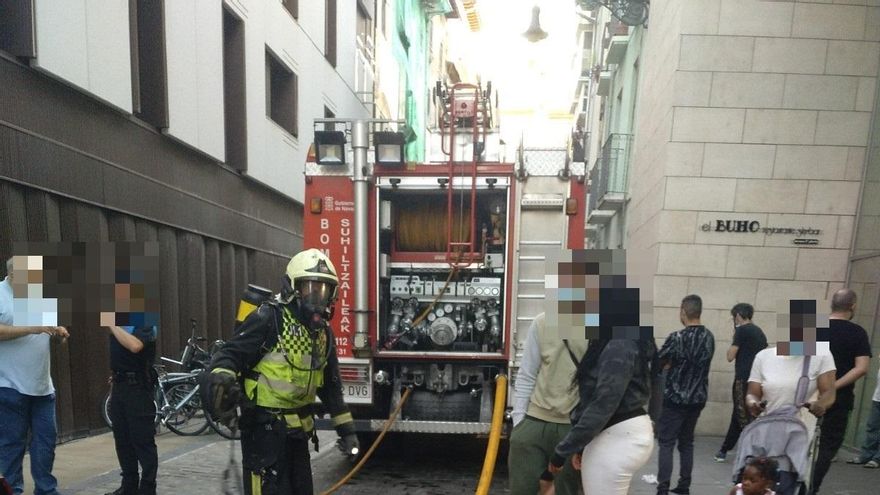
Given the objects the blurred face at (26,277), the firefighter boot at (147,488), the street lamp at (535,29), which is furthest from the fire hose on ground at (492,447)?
the street lamp at (535,29)

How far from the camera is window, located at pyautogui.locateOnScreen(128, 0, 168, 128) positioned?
7.93 meters

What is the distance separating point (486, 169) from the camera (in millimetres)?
5570

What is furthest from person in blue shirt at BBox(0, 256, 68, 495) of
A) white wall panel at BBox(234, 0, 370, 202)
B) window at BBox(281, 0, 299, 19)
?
window at BBox(281, 0, 299, 19)

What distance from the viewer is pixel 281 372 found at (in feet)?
10.2

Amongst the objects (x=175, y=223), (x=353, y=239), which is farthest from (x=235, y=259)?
(x=353, y=239)

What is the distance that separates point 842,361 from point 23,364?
→ 5.90 metres

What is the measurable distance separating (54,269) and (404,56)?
70.7 ft

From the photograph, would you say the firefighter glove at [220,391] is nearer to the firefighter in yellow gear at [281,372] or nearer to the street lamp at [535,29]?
the firefighter in yellow gear at [281,372]

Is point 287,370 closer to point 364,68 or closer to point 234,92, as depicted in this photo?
point 234,92

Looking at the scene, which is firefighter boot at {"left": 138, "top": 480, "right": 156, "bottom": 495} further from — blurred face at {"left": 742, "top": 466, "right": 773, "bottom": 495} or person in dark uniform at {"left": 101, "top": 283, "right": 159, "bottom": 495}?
blurred face at {"left": 742, "top": 466, "right": 773, "bottom": 495}

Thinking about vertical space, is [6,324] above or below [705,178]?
below

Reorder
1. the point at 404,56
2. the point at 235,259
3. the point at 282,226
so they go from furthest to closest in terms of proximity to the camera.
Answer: the point at 404,56
the point at 282,226
the point at 235,259

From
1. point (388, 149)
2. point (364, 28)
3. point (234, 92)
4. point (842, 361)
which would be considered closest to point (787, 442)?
point (842, 361)

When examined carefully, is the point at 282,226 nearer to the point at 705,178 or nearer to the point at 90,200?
the point at 90,200
